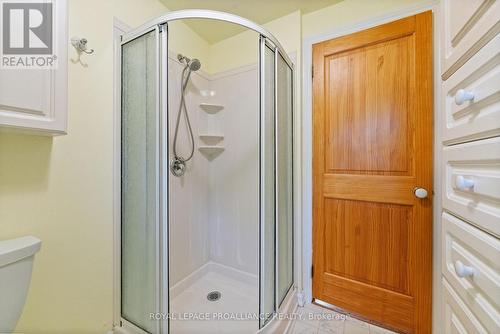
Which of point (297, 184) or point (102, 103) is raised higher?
point (102, 103)

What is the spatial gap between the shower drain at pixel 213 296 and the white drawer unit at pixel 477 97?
5.69 feet

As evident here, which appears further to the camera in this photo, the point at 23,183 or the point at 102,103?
the point at 102,103

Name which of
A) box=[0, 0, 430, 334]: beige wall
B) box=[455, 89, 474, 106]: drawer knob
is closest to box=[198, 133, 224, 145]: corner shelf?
box=[0, 0, 430, 334]: beige wall

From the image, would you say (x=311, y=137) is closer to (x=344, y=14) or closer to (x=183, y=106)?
(x=344, y=14)

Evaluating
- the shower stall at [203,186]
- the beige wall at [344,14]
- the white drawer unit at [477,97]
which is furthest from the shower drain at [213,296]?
the beige wall at [344,14]

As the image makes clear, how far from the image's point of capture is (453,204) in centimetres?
70

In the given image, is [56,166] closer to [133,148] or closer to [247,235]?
[133,148]

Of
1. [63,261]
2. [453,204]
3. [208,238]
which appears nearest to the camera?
[453,204]

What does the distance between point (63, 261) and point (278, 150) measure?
49.1 inches

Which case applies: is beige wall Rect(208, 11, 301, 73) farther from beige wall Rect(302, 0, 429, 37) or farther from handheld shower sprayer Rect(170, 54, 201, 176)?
handheld shower sprayer Rect(170, 54, 201, 176)

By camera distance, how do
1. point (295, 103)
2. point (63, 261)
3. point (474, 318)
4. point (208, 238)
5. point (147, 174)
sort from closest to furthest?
1. point (474, 318)
2. point (63, 261)
3. point (147, 174)
4. point (295, 103)
5. point (208, 238)

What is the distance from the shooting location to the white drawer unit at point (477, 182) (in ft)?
1.67

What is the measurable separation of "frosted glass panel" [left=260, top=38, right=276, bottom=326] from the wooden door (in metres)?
0.44

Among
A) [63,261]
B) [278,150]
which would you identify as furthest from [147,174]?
[278,150]
